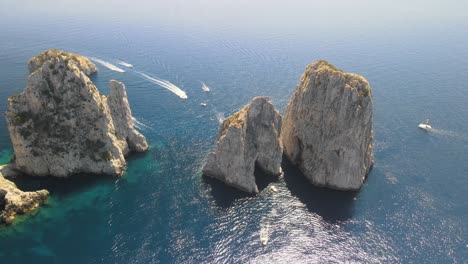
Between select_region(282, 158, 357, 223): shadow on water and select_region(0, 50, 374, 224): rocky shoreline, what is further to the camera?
select_region(0, 50, 374, 224): rocky shoreline

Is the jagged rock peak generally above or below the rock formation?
above

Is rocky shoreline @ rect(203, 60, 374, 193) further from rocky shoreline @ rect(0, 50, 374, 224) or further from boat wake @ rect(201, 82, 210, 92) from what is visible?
boat wake @ rect(201, 82, 210, 92)

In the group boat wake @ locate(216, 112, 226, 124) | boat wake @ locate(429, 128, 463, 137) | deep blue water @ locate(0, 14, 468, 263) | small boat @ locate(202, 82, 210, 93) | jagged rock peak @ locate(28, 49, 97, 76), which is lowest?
deep blue water @ locate(0, 14, 468, 263)

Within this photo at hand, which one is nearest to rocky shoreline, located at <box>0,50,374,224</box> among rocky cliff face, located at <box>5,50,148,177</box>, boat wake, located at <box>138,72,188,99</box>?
rocky cliff face, located at <box>5,50,148,177</box>

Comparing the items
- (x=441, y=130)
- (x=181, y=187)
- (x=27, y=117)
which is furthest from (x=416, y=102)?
(x=27, y=117)

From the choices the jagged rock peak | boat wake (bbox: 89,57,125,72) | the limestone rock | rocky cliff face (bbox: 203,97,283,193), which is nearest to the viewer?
rocky cliff face (bbox: 203,97,283,193)

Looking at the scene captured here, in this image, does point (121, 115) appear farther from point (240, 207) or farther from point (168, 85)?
point (168, 85)

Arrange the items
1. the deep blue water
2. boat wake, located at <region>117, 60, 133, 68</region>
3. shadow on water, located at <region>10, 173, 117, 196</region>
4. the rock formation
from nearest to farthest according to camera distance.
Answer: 1. the deep blue water
2. the rock formation
3. shadow on water, located at <region>10, 173, 117, 196</region>
4. boat wake, located at <region>117, 60, 133, 68</region>

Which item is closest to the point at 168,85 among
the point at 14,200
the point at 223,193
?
the point at 223,193

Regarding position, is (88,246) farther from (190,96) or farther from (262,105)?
(190,96)
